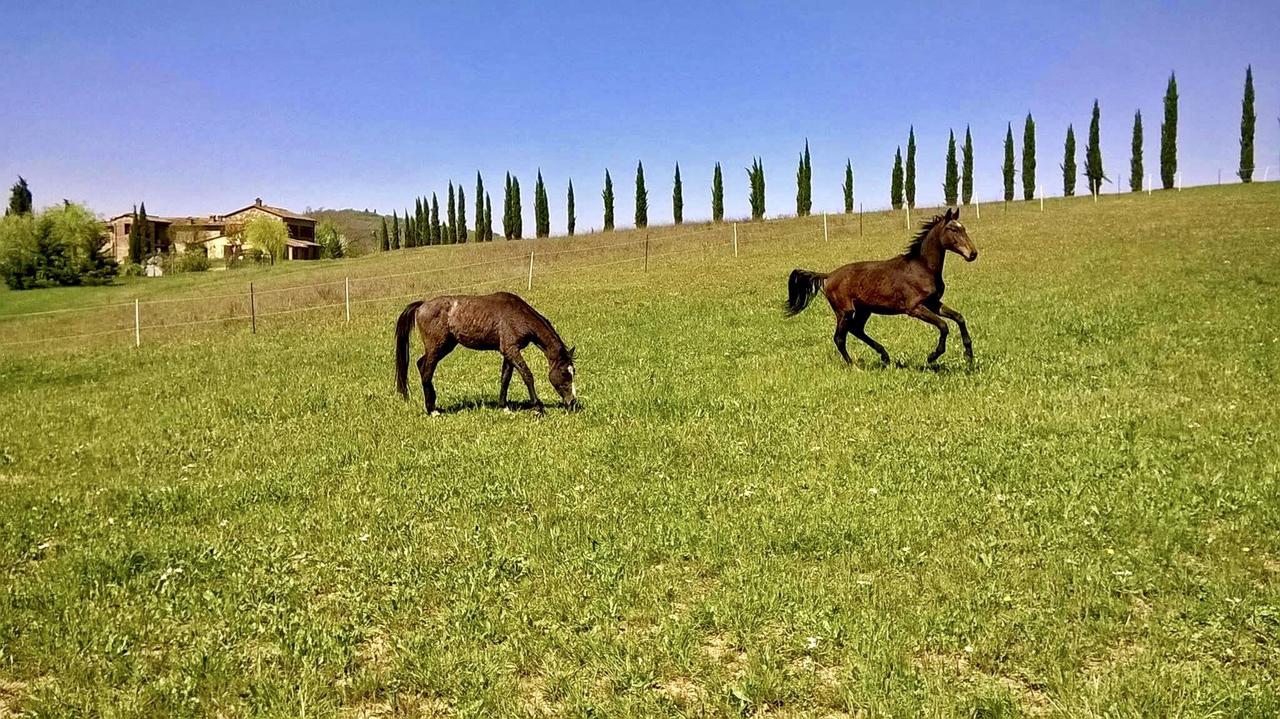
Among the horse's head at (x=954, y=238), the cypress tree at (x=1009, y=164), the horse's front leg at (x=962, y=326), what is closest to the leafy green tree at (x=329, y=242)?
the cypress tree at (x=1009, y=164)

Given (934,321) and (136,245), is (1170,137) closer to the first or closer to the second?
(934,321)

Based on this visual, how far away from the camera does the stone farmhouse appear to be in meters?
104

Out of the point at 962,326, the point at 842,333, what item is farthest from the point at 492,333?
the point at 962,326

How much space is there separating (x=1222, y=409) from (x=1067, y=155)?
265ft

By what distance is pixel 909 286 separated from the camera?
1360 cm

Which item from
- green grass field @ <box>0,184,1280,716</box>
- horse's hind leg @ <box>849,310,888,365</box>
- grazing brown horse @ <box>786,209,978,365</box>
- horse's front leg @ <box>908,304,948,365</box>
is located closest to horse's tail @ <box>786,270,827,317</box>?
grazing brown horse @ <box>786,209,978,365</box>

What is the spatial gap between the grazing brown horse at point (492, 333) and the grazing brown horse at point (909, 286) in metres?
5.80

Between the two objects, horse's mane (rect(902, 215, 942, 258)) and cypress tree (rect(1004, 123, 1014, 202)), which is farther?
cypress tree (rect(1004, 123, 1014, 202))

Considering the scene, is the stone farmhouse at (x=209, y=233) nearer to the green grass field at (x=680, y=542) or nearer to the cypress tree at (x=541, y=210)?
the cypress tree at (x=541, y=210)

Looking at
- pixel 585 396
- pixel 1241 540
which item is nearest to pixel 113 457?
pixel 585 396

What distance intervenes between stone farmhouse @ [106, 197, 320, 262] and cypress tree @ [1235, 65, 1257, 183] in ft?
350

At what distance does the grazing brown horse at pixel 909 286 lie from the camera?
1345 cm

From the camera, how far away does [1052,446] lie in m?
8.49

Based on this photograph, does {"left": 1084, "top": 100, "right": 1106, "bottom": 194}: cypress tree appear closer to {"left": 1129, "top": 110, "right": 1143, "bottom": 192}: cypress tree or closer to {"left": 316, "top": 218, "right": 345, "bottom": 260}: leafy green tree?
{"left": 1129, "top": 110, "right": 1143, "bottom": 192}: cypress tree
